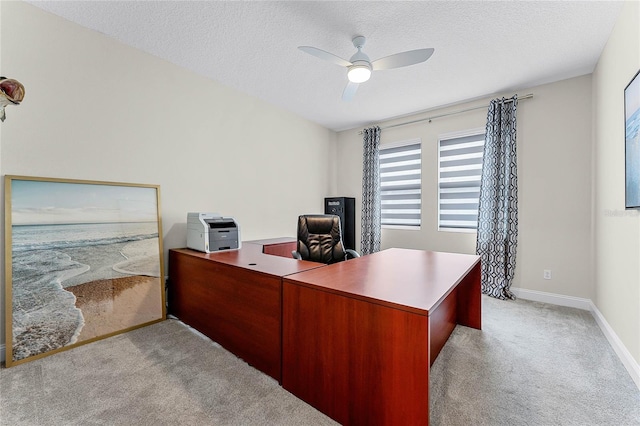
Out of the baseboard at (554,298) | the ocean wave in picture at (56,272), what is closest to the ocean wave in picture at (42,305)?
the ocean wave in picture at (56,272)

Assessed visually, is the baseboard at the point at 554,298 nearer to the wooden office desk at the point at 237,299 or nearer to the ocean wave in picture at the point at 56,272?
the wooden office desk at the point at 237,299

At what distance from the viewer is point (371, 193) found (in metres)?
4.60

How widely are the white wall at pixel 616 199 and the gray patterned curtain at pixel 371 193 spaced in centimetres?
264

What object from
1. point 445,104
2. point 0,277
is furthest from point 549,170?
point 0,277

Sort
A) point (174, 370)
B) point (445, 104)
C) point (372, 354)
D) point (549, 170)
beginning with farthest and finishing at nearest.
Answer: point (445, 104), point (549, 170), point (174, 370), point (372, 354)

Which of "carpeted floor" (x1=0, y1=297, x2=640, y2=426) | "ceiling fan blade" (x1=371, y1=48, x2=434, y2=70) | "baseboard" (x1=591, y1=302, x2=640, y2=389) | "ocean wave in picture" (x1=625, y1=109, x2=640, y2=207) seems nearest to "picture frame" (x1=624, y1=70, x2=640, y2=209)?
"ocean wave in picture" (x1=625, y1=109, x2=640, y2=207)

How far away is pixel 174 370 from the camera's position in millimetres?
1829

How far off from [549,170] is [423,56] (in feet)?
7.85

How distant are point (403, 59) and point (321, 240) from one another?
6.47 ft

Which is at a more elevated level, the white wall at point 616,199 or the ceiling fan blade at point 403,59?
the ceiling fan blade at point 403,59

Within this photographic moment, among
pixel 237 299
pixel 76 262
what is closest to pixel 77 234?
pixel 76 262

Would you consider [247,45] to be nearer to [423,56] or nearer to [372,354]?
[423,56]

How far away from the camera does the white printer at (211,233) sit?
2570 millimetres

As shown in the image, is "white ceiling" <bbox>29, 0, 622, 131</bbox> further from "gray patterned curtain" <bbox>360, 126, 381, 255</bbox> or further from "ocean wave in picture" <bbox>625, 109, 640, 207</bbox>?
"gray patterned curtain" <bbox>360, 126, 381, 255</bbox>
